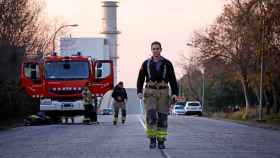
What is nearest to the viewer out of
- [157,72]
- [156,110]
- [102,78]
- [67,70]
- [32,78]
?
[157,72]

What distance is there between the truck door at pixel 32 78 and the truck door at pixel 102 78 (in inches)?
102

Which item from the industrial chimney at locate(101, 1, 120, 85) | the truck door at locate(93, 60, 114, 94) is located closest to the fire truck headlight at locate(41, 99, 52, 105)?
the truck door at locate(93, 60, 114, 94)

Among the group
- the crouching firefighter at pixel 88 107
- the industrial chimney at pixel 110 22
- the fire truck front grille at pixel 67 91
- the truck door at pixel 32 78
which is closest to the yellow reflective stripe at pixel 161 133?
the crouching firefighter at pixel 88 107

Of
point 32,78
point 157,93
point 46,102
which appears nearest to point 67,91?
point 46,102

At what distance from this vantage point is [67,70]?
1447 inches

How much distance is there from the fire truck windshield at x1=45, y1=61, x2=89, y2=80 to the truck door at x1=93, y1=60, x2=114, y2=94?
62cm

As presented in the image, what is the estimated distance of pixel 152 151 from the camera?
16.0 metres

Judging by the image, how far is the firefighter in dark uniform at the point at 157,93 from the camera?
1641 centimetres

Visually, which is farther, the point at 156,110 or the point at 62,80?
the point at 62,80

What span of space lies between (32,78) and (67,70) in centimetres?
172

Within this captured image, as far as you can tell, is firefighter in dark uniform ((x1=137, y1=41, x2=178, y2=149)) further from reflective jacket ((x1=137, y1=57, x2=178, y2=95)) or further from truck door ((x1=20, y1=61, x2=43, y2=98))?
truck door ((x1=20, y1=61, x2=43, y2=98))

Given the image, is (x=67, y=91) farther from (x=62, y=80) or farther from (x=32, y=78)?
(x=32, y=78)

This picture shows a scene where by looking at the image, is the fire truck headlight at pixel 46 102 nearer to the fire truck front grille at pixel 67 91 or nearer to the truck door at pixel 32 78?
the truck door at pixel 32 78

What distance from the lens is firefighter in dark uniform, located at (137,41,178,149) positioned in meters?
16.4
